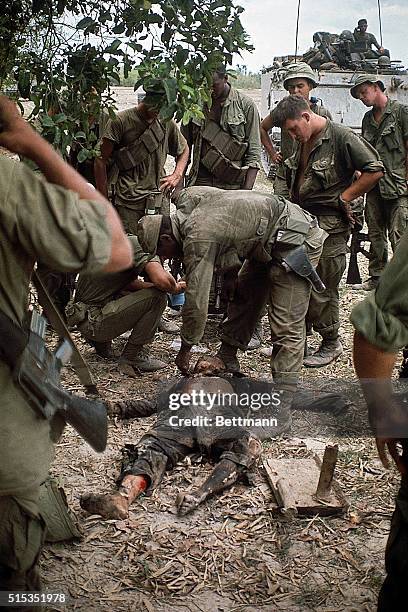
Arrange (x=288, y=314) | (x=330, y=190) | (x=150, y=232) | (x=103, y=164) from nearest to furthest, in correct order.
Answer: (x=150, y=232), (x=288, y=314), (x=330, y=190), (x=103, y=164)

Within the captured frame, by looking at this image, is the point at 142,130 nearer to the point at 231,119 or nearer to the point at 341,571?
the point at 231,119

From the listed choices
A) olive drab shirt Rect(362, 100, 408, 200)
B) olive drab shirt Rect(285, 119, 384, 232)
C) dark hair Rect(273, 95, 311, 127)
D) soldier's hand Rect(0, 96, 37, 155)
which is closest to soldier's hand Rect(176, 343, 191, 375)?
olive drab shirt Rect(285, 119, 384, 232)

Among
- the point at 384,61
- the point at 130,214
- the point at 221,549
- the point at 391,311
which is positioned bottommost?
the point at 221,549

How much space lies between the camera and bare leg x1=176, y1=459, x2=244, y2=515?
3.23 metres

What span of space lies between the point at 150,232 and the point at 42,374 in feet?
7.87

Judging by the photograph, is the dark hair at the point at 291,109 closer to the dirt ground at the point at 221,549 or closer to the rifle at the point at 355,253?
the rifle at the point at 355,253

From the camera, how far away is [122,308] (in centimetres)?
470

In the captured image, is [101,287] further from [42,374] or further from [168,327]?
[42,374]

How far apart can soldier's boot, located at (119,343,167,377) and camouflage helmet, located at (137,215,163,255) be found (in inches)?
38.4

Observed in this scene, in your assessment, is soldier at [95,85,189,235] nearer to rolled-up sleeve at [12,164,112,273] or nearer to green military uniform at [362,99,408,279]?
green military uniform at [362,99,408,279]

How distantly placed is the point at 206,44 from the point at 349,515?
93.3 inches

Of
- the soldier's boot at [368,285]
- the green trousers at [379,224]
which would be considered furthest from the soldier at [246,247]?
the soldier's boot at [368,285]

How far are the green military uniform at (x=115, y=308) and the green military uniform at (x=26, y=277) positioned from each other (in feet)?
9.10

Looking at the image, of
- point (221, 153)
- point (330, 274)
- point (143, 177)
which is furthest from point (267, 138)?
point (330, 274)
